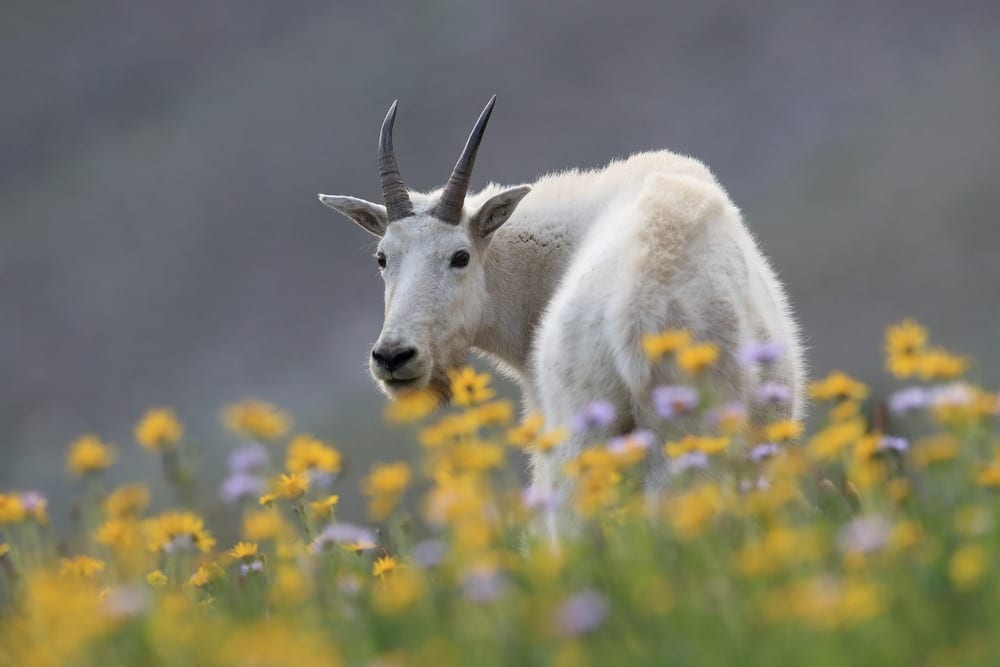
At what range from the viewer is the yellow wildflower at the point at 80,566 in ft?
12.9

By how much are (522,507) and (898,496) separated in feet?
3.46

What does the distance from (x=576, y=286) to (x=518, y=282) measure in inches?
96.5

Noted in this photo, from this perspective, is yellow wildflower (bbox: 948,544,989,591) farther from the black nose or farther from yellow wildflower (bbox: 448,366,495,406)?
the black nose

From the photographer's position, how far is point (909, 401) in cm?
366

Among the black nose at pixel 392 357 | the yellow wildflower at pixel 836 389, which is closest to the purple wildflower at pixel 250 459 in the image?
the yellow wildflower at pixel 836 389

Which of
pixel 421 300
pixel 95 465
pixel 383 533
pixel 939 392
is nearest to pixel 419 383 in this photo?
pixel 421 300

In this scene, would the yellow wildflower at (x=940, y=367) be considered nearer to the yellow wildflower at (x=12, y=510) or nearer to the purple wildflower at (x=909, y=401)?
the purple wildflower at (x=909, y=401)

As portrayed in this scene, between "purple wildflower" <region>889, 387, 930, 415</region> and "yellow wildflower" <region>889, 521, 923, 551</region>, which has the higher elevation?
"purple wildflower" <region>889, 387, 930, 415</region>

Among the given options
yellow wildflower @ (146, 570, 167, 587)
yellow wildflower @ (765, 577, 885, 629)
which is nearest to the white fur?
yellow wildflower @ (146, 570, 167, 587)

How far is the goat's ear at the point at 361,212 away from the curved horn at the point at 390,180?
0.20 meters

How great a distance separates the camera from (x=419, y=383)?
24.0 feet

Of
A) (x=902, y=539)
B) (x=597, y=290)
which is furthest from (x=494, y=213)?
(x=902, y=539)

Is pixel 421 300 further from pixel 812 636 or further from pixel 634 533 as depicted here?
pixel 812 636

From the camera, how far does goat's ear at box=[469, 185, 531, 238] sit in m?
7.75
